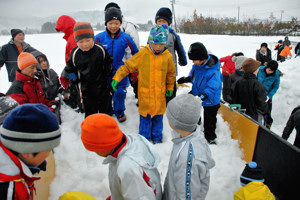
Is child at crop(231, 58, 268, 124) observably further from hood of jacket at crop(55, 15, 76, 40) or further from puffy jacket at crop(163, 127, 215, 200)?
hood of jacket at crop(55, 15, 76, 40)

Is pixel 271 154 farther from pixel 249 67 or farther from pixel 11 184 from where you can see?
pixel 11 184

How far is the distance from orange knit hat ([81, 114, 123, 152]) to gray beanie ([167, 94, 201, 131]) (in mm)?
528

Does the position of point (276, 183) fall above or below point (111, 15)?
below

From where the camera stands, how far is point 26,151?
1.11 meters

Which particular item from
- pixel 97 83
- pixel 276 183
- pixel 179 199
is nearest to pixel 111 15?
pixel 97 83

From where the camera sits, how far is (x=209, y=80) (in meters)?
3.03

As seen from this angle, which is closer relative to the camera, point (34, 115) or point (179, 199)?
point (34, 115)

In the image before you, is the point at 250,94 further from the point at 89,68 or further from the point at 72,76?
the point at 72,76

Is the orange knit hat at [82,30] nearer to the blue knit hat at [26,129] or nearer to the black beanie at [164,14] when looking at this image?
the black beanie at [164,14]

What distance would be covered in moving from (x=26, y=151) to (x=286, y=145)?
2.50 m

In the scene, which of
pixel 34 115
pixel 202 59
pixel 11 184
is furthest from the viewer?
pixel 202 59

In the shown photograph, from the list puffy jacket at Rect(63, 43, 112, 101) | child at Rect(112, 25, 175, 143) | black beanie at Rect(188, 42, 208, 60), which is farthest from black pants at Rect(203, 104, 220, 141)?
puffy jacket at Rect(63, 43, 112, 101)

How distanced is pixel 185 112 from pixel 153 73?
4.83ft

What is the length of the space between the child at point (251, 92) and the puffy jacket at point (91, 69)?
7.54ft
